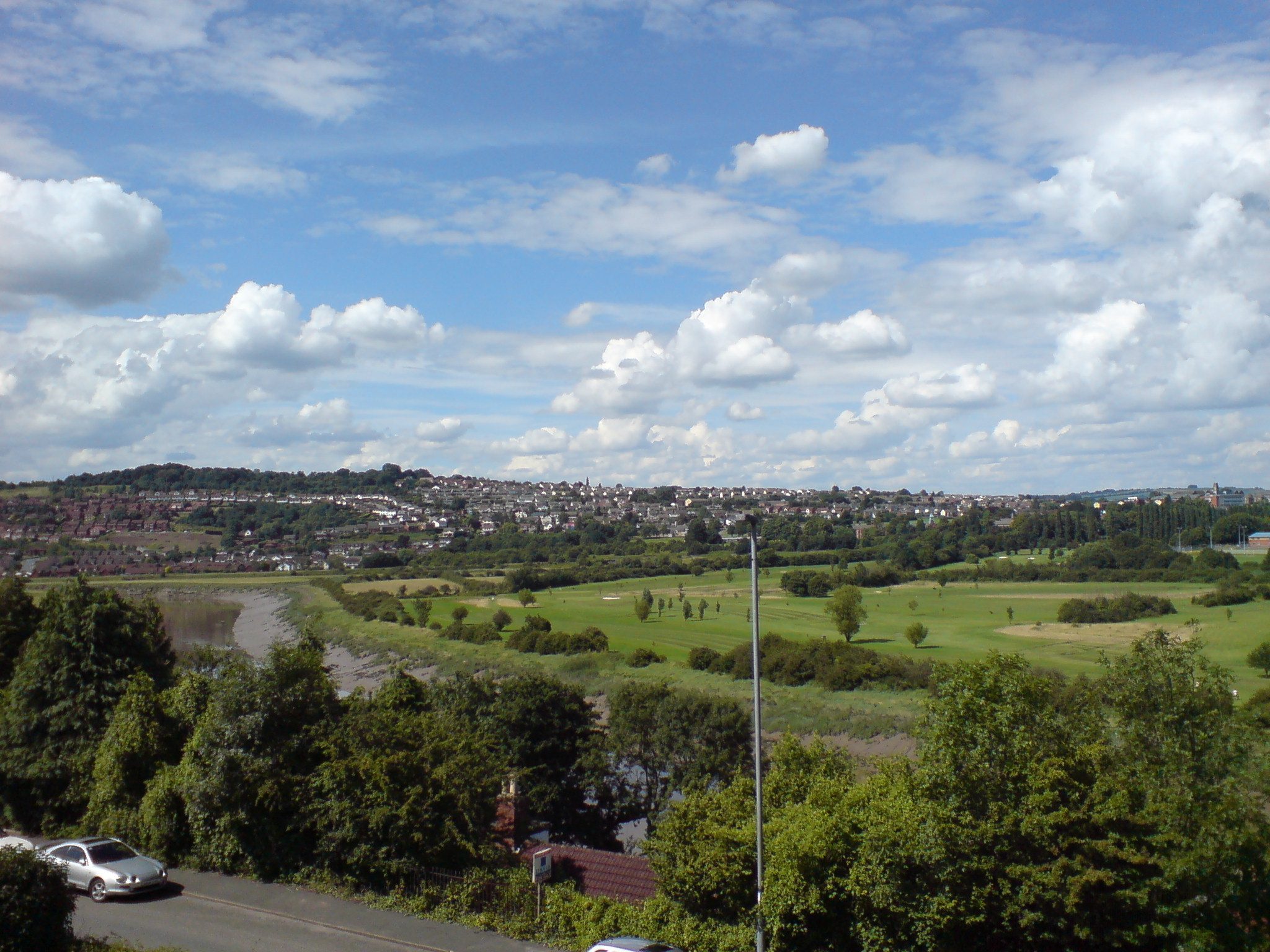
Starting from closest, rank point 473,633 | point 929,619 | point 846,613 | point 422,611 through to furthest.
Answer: point 846,613 → point 473,633 → point 929,619 → point 422,611

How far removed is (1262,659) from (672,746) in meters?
26.8

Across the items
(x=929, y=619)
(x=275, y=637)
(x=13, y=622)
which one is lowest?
(x=275, y=637)

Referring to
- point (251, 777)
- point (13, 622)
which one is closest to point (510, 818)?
point (251, 777)

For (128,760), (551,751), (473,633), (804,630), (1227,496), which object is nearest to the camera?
(128,760)

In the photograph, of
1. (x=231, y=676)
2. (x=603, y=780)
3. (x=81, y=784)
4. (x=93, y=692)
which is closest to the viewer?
(x=231, y=676)

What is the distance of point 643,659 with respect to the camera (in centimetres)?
4950

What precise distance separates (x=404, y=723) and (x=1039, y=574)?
3125 inches

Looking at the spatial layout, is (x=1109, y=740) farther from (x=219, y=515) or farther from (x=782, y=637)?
(x=219, y=515)

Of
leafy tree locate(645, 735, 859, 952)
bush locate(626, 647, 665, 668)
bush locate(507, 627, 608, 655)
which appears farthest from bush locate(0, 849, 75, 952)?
bush locate(507, 627, 608, 655)

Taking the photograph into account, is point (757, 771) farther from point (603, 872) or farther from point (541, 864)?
point (603, 872)

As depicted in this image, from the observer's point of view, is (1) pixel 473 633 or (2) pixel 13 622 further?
(1) pixel 473 633

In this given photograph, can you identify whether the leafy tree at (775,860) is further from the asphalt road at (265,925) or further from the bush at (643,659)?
the bush at (643,659)

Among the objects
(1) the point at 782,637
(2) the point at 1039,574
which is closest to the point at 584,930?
(1) the point at 782,637

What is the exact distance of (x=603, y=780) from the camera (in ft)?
81.3
